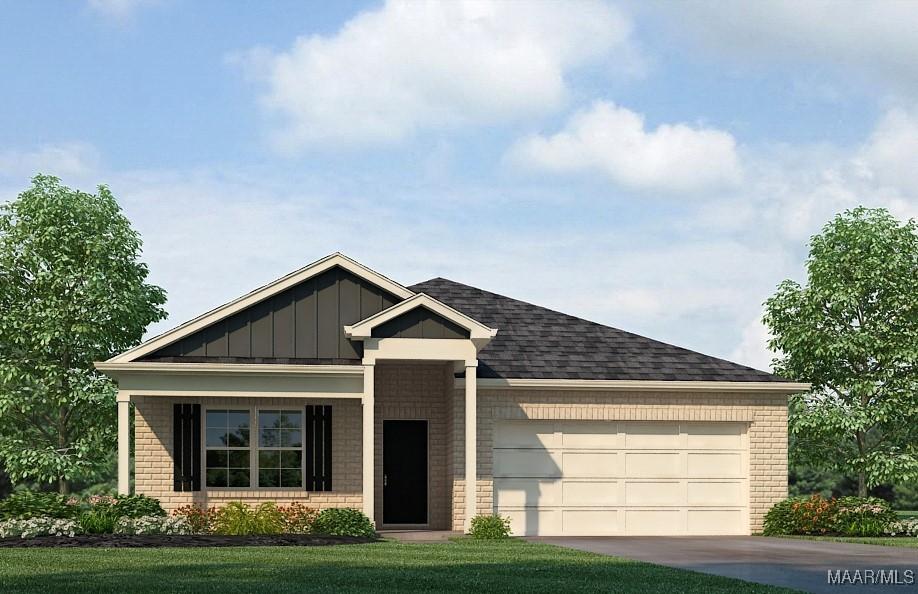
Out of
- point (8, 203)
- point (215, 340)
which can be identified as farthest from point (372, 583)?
point (8, 203)

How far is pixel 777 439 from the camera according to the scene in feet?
87.6

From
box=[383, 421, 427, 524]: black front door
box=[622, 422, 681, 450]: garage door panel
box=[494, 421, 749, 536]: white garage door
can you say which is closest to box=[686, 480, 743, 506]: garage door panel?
box=[494, 421, 749, 536]: white garage door

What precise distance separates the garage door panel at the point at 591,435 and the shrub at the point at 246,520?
6.16 metres

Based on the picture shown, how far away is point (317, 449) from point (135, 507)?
3957 millimetres

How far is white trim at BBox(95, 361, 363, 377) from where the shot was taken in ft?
79.0

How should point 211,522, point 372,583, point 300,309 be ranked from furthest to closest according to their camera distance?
point 300,309 → point 211,522 → point 372,583

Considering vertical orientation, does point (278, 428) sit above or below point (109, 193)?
below

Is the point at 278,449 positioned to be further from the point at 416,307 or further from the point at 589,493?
the point at 589,493

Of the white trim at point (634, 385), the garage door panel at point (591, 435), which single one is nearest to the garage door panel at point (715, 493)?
the garage door panel at point (591, 435)

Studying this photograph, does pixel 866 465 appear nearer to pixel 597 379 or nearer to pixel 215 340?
pixel 597 379

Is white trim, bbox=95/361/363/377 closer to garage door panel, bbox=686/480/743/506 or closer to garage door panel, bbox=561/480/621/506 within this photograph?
garage door panel, bbox=561/480/621/506

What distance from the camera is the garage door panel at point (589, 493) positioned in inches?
1019

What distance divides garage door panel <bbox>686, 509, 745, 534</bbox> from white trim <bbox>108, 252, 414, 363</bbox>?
7.64 metres

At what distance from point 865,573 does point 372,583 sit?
6468 mm
